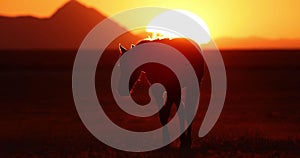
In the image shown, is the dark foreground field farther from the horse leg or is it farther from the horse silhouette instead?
the horse silhouette

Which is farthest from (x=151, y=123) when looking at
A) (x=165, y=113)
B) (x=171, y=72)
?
(x=171, y=72)

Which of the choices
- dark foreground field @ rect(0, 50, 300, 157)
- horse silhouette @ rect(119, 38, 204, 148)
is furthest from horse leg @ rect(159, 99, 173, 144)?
dark foreground field @ rect(0, 50, 300, 157)

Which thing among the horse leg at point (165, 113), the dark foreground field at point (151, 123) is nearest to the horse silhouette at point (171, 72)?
the horse leg at point (165, 113)

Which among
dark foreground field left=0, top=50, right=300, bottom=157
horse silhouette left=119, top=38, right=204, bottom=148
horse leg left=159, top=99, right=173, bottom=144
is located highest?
horse silhouette left=119, top=38, right=204, bottom=148

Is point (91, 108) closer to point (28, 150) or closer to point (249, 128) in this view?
point (249, 128)

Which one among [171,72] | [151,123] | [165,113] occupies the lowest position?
[151,123]

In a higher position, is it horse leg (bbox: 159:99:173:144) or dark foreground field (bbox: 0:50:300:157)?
horse leg (bbox: 159:99:173:144)

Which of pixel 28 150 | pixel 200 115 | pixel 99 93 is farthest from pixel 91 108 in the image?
pixel 28 150

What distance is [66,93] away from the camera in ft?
77.4

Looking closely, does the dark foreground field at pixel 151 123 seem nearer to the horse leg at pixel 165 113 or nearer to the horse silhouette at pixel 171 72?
the horse leg at pixel 165 113

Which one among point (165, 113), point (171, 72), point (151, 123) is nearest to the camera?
point (171, 72)

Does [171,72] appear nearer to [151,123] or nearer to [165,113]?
[165,113]

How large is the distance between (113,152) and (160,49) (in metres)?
1.92

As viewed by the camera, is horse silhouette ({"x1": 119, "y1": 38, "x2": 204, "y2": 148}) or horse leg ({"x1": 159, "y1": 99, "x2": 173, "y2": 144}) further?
horse leg ({"x1": 159, "y1": 99, "x2": 173, "y2": 144})
